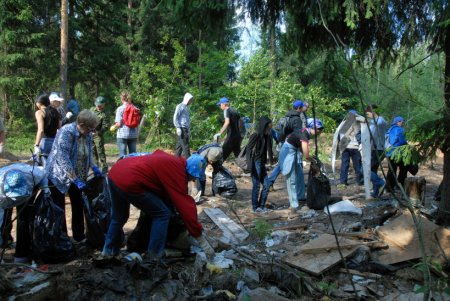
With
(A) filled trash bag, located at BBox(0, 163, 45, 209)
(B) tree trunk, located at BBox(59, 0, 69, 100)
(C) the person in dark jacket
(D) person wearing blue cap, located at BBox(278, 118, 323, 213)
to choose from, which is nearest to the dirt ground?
(A) filled trash bag, located at BBox(0, 163, 45, 209)

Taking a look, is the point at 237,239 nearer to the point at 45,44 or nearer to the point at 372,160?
the point at 372,160

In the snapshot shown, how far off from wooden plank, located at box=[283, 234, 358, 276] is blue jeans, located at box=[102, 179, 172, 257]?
146 cm

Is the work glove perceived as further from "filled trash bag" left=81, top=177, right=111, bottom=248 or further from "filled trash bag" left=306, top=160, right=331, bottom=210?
"filled trash bag" left=306, top=160, right=331, bottom=210

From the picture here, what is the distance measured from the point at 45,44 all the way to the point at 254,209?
16861 millimetres

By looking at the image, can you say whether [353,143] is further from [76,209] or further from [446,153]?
[76,209]

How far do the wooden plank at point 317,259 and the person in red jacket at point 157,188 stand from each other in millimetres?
1219

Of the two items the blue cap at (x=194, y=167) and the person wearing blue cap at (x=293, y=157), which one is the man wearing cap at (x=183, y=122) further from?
the blue cap at (x=194, y=167)

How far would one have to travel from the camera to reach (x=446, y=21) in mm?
4285

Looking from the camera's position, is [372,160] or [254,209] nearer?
[254,209]

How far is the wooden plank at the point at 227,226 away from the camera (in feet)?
18.9

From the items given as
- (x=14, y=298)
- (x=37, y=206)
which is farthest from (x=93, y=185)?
(x=14, y=298)

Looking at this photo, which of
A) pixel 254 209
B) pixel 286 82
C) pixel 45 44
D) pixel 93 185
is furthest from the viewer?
pixel 45 44

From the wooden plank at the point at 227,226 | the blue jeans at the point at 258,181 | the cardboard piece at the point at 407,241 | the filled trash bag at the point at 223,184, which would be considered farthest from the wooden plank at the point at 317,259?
the filled trash bag at the point at 223,184

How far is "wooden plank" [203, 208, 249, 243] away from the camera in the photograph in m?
5.77
